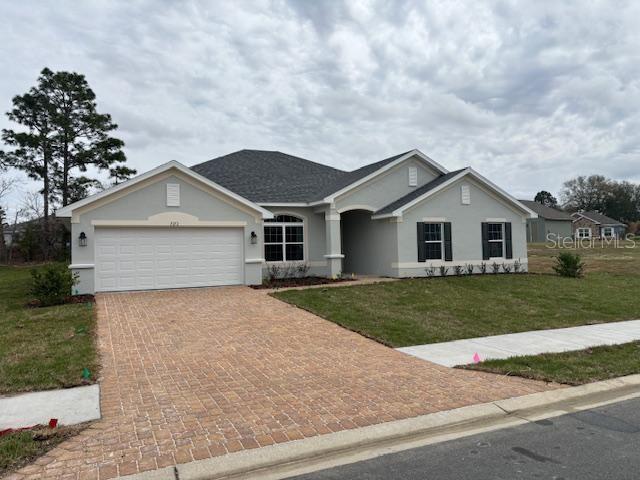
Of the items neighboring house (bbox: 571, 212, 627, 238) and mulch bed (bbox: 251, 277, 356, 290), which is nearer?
mulch bed (bbox: 251, 277, 356, 290)

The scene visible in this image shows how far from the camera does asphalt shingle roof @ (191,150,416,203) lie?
2018 cm

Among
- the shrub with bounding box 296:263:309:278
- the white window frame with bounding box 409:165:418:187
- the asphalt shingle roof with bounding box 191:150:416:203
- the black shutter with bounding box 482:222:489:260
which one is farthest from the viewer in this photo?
the white window frame with bounding box 409:165:418:187

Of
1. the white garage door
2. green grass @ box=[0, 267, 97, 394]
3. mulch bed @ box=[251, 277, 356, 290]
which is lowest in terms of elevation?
green grass @ box=[0, 267, 97, 394]

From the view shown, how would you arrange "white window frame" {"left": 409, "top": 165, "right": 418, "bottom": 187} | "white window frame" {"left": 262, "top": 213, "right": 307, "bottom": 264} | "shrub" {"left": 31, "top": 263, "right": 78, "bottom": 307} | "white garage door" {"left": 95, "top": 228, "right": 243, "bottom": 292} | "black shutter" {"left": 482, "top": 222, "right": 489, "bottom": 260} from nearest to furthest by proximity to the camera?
1. "shrub" {"left": 31, "top": 263, "right": 78, "bottom": 307}
2. "white garage door" {"left": 95, "top": 228, "right": 243, "bottom": 292}
3. "white window frame" {"left": 262, "top": 213, "right": 307, "bottom": 264}
4. "black shutter" {"left": 482, "top": 222, "right": 489, "bottom": 260}
5. "white window frame" {"left": 409, "top": 165, "right": 418, "bottom": 187}

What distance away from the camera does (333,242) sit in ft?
63.0

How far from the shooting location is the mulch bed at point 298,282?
16.9m

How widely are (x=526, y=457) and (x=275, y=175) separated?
760 inches

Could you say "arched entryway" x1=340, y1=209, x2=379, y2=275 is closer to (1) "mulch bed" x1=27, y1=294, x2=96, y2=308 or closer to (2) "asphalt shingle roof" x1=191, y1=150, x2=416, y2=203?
(2) "asphalt shingle roof" x1=191, y1=150, x2=416, y2=203

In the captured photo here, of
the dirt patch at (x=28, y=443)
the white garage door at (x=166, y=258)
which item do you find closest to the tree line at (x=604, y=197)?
the white garage door at (x=166, y=258)

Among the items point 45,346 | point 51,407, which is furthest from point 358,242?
point 51,407

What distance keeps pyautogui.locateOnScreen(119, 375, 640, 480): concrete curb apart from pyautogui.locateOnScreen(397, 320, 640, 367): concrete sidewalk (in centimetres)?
183

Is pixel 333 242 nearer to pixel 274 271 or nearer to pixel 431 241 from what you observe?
pixel 274 271

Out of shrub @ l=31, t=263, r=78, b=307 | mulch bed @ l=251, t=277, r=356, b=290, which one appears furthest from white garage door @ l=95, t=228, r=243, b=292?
shrub @ l=31, t=263, r=78, b=307

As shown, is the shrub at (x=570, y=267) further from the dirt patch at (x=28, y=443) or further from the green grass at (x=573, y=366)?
the dirt patch at (x=28, y=443)
